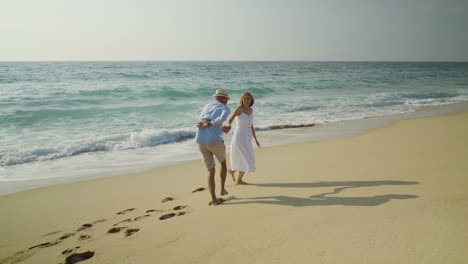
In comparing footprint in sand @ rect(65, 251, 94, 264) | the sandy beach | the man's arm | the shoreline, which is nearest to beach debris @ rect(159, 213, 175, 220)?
the sandy beach

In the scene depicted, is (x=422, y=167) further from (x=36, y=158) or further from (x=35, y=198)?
(x=36, y=158)

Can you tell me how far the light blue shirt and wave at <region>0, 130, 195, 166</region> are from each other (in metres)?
5.55

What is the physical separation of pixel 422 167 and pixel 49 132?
12.4 meters

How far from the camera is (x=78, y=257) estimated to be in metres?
3.04

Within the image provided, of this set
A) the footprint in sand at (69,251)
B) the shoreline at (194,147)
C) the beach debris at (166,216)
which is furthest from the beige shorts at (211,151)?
the shoreline at (194,147)

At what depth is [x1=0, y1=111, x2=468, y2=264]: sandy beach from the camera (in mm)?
2502

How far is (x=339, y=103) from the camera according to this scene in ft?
59.0

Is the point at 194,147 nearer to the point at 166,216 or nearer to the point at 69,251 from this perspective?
the point at 166,216

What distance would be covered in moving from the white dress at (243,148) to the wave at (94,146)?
5.04 m

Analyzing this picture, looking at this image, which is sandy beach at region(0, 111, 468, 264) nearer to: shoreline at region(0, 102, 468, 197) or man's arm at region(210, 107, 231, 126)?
shoreline at region(0, 102, 468, 197)

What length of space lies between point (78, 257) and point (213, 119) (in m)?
2.34

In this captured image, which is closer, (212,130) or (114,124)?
Result: (212,130)

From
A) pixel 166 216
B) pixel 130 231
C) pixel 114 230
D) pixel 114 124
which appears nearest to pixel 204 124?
pixel 166 216

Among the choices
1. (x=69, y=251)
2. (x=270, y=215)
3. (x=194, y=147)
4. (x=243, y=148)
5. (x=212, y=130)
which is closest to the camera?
(x=69, y=251)
